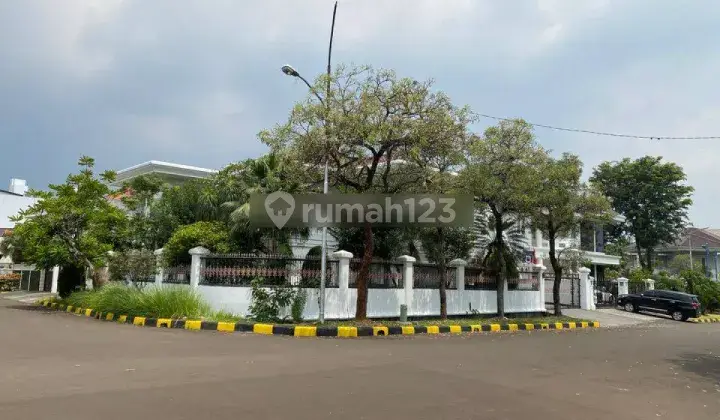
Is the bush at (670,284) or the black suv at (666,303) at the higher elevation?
the bush at (670,284)

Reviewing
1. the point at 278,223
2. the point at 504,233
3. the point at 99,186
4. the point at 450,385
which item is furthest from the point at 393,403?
the point at 99,186

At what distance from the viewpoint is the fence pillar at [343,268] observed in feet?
49.2

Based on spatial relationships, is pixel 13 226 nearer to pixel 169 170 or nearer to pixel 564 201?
pixel 169 170

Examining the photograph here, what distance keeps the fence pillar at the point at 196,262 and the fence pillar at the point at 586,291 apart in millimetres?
18885

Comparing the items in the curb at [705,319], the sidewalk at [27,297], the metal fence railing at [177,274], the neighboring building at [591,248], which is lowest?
the curb at [705,319]

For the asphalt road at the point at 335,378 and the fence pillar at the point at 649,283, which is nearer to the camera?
the asphalt road at the point at 335,378

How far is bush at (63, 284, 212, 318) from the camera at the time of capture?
1375 cm

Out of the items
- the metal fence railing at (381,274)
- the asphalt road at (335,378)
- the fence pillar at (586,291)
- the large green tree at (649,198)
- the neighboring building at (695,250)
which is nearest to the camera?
the asphalt road at (335,378)

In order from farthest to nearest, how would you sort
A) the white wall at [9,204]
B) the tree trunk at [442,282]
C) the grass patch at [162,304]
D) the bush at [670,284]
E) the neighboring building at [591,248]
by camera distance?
the white wall at [9,204]
the bush at [670,284]
the neighboring building at [591,248]
the tree trunk at [442,282]
the grass patch at [162,304]

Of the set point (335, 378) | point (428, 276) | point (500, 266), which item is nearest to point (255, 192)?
point (428, 276)

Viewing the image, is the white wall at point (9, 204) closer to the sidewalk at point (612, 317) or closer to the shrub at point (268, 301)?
the shrub at point (268, 301)

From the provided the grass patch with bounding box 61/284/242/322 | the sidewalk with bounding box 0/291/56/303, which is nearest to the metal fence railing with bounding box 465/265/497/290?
the grass patch with bounding box 61/284/242/322

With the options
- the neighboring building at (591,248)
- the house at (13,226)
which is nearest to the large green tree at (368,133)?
the neighboring building at (591,248)

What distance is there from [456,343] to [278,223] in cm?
749
